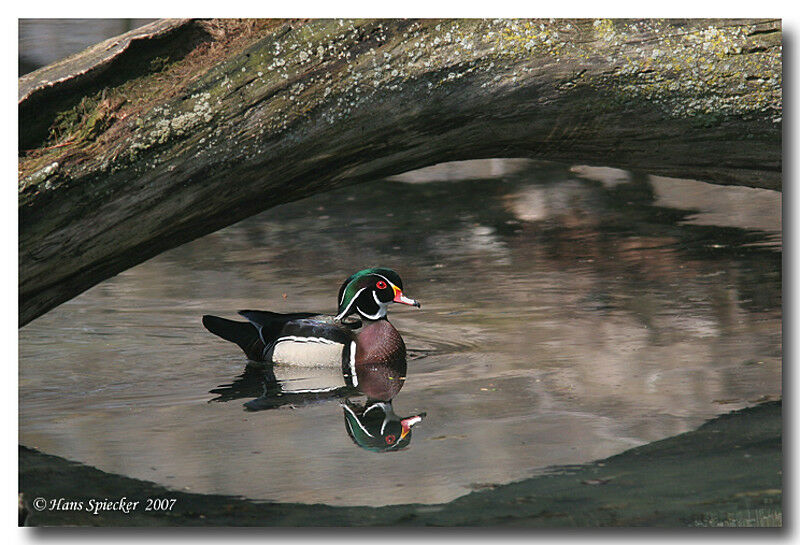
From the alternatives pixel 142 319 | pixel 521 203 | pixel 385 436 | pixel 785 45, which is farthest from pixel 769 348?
pixel 521 203

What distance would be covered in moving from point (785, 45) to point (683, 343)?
4.51 ft

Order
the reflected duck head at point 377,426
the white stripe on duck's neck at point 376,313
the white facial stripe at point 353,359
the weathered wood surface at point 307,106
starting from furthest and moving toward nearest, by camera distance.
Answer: the white stripe on duck's neck at point 376,313, the white facial stripe at point 353,359, the reflected duck head at point 377,426, the weathered wood surface at point 307,106

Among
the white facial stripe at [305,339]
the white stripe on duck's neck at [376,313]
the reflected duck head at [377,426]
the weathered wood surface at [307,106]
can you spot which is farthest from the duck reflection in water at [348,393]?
the weathered wood surface at [307,106]

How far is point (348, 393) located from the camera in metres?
4.80

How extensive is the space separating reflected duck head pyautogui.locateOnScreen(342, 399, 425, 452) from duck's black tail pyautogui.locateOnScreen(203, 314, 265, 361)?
681 mm

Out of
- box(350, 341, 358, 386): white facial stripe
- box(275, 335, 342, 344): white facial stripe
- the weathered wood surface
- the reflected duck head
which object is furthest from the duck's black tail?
the weathered wood surface

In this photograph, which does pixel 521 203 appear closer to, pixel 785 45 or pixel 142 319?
pixel 142 319

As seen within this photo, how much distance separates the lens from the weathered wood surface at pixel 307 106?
397cm

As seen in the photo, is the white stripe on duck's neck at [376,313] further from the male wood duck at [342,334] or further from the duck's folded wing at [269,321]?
the duck's folded wing at [269,321]

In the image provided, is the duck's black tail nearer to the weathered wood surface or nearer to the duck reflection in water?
the duck reflection in water

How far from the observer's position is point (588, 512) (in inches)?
150

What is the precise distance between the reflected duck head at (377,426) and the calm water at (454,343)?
0.04 metres

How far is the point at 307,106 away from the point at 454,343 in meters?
1.60

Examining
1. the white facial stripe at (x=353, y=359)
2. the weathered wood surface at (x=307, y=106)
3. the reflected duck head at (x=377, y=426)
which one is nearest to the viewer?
the weathered wood surface at (x=307, y=106)
